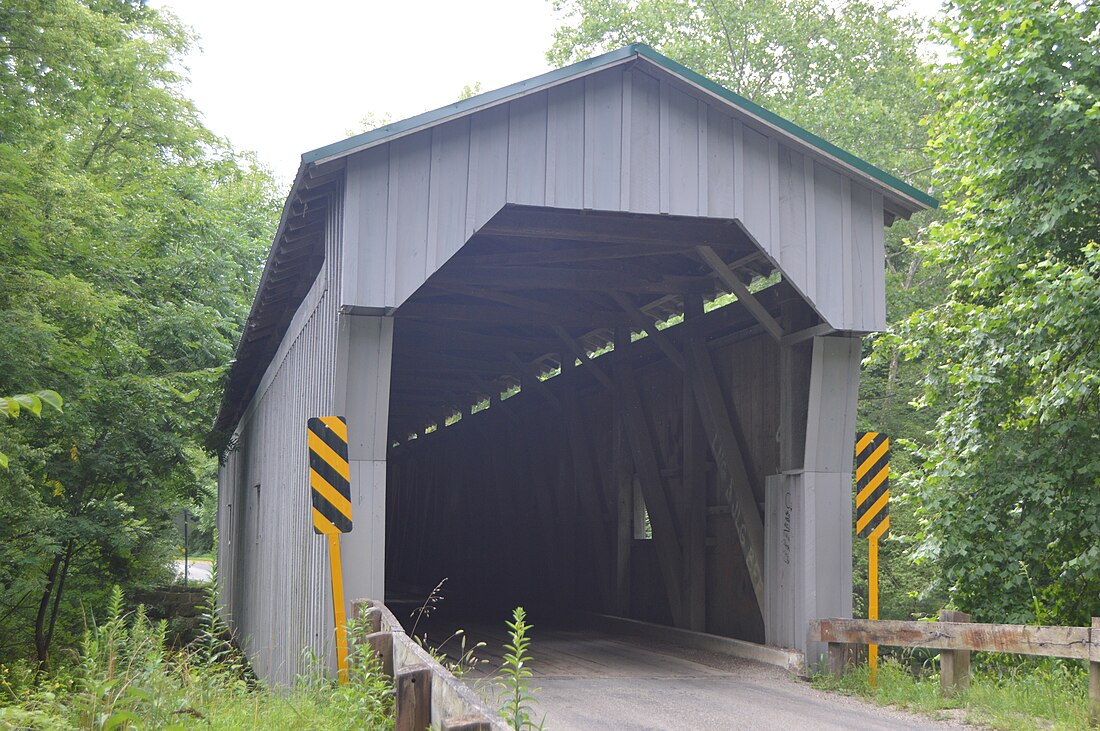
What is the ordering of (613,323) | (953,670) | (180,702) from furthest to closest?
(613,323) < (953,670) < (180,702)

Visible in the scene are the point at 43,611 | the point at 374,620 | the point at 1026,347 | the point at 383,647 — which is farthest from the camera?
the point at 43,611

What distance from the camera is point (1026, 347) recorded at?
9.38 m

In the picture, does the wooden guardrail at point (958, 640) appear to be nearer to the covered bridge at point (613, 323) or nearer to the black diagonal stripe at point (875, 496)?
the covered bridge at point (613, 323)

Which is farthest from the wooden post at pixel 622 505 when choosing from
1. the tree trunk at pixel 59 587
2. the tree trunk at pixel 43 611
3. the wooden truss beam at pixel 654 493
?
the tree trunk at pixel 43 611

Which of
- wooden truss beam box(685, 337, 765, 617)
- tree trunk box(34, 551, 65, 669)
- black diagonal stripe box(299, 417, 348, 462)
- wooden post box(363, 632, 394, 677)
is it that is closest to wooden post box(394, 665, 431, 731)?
wooden post box(363, 632, 394, 677)

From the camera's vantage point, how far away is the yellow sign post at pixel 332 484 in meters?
7.32

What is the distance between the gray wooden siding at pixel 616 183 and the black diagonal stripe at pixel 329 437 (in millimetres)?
955

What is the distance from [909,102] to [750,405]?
17346 millimetres

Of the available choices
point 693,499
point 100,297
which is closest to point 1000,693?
point 693,499

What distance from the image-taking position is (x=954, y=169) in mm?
10883

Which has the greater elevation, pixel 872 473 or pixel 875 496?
pixel 872 473

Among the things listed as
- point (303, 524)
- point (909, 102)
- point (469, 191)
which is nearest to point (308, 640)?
point (303, 524)

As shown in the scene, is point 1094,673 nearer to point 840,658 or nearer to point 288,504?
point 840,658

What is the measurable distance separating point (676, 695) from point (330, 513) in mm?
2625
